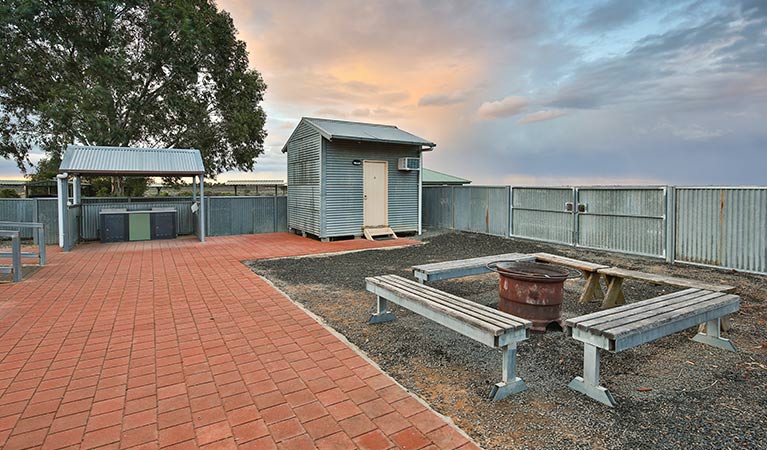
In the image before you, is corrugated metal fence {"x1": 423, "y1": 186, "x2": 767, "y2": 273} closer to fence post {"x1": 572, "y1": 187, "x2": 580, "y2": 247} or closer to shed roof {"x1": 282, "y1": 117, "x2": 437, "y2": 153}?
fence post {"x1": 572, "y1": 187, "x2": 580, "y2": 247}

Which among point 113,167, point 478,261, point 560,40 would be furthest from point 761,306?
point 113,167

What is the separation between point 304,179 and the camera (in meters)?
12.1

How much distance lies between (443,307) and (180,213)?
37.7 feet

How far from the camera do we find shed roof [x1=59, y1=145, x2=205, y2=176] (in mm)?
9781

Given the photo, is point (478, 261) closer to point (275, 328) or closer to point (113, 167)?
point (275, 328)

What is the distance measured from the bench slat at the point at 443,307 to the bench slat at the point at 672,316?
28.2 inches

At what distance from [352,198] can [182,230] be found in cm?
558

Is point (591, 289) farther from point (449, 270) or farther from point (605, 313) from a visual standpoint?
point (605, 313)

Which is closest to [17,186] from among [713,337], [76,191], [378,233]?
[76,191]

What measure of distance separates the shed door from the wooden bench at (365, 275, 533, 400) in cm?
773

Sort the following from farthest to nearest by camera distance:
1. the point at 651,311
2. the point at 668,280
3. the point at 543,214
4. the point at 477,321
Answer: the point at 543,214
the point at 668,280
the point at 651,311
the point at 477,321

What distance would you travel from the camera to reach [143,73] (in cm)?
1595

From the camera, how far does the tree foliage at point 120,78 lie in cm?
1434

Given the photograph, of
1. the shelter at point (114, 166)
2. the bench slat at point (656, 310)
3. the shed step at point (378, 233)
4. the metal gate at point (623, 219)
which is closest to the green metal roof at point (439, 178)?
the shed step at point (378, 233)
